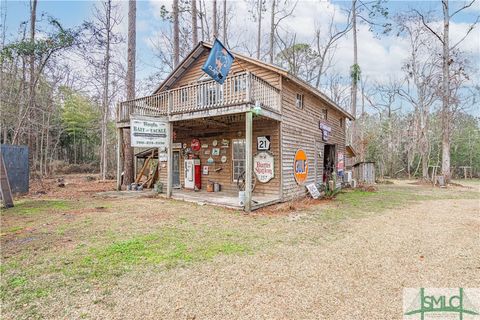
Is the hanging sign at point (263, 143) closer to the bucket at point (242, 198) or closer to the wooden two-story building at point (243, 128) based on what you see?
the wooden two-story building at point (243, 128)

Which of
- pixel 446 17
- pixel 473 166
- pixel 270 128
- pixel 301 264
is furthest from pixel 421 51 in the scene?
pixel 301 264

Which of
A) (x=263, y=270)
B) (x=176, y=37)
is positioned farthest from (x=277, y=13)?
(x=263, y=270)

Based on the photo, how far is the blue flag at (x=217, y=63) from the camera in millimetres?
6769

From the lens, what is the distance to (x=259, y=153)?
31.5 ft

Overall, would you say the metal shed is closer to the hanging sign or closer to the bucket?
the bucket

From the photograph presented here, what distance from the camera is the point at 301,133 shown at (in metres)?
10.7

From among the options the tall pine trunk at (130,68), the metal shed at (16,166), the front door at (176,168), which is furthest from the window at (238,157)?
the metal shed at (16,166)

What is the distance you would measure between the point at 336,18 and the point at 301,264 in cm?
2421

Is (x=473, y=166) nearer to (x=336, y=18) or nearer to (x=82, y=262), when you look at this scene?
(x=336, y=18)

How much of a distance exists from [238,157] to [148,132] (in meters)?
3.65

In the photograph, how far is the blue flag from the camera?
6769 millimetres
